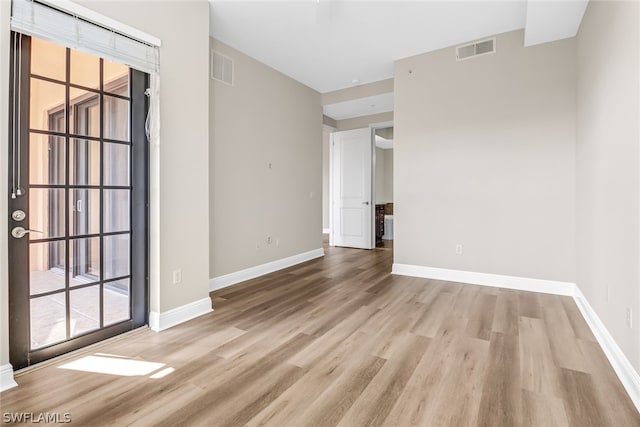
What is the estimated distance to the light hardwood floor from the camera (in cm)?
167

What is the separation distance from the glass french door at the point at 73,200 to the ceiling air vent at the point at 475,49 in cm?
374

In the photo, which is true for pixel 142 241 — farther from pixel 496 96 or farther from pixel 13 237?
pixel 496 96

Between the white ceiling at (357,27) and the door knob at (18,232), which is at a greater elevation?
the white ceiling at (357,27)

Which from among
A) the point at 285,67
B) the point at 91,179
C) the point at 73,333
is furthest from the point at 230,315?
the point at 285,67

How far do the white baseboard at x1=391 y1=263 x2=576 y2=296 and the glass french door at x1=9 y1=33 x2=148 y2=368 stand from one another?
11.1ft

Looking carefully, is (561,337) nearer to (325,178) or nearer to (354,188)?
(354,188)

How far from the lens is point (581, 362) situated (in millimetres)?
2188

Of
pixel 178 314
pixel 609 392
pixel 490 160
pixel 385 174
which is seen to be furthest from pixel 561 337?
pixel 385 174

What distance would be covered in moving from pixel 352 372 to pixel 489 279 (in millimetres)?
2788

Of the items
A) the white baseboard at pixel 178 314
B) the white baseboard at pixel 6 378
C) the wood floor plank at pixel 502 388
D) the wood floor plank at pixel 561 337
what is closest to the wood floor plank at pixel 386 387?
the wood floor plank at pixel 502 388

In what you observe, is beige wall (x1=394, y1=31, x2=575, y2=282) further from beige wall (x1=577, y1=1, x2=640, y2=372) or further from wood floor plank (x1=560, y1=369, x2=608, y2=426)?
wood floor plank (x1=560, y1=369, x2=608, y2=426)

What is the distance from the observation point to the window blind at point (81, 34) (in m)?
1.93

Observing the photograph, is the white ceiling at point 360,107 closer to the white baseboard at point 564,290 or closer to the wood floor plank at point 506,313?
the white baseboard at point 564,290

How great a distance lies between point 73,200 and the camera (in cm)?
230
